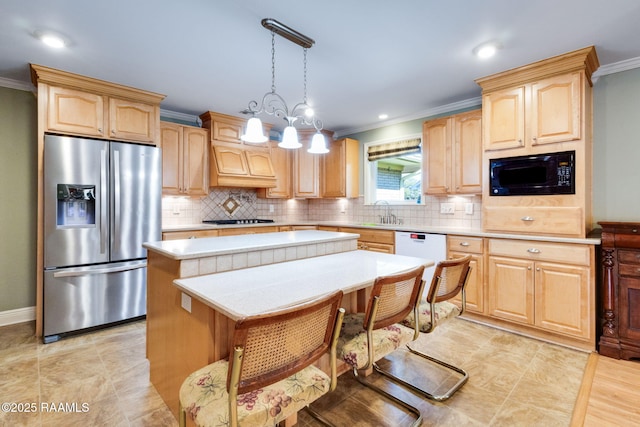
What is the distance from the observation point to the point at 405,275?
4.86ft

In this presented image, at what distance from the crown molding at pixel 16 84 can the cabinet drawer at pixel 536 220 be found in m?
4.98

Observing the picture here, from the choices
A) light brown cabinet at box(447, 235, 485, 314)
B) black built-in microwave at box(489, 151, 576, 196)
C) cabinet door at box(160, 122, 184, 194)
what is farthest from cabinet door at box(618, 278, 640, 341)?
cabinet door at box(160, 122, 184, 194)

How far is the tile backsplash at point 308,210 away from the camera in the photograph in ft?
13.1

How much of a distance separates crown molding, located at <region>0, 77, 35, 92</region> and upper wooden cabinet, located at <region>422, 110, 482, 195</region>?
446cm

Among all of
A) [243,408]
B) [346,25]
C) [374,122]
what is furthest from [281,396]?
[374,122]

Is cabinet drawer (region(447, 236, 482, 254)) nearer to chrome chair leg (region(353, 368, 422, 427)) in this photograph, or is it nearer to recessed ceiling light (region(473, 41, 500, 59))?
recessed ceiling light (region(473, 41, 500, 59))

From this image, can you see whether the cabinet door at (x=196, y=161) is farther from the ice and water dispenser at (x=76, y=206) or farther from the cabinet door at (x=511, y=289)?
the cabinet door at (x=511, y=289)

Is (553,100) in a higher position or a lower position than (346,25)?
lower

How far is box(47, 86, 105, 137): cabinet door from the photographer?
2.96 meters

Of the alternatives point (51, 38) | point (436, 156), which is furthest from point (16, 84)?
point (436, 156)

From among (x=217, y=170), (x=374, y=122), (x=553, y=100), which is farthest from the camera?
(x=374, y=122)

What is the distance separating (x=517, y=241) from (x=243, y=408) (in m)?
2.88

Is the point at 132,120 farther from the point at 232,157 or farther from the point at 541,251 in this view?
the point at 541,251

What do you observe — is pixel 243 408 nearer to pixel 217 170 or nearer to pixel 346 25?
pixel 346 25
